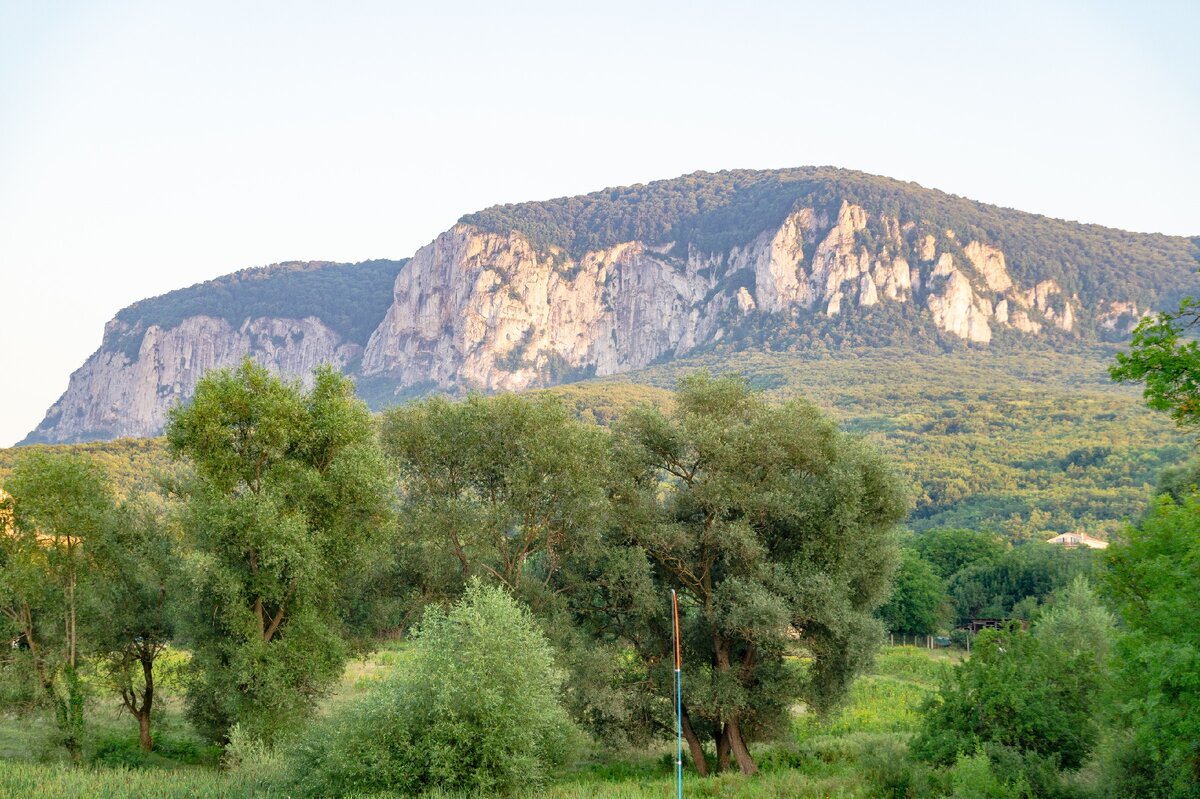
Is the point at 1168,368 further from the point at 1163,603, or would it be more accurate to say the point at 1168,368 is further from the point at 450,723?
the point at 450,723

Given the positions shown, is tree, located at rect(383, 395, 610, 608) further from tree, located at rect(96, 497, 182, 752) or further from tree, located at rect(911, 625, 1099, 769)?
tree, located at rect(911, 625, 1099, 769)

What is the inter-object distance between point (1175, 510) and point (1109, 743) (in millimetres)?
6903

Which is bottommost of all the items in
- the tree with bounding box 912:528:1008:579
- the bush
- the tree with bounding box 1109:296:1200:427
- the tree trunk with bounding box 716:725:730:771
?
the tree with bounding box 912:528:1008:579

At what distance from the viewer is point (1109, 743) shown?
70.4 ft

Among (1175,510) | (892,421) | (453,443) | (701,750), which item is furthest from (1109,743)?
(892,421)

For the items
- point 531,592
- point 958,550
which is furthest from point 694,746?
point 958,550

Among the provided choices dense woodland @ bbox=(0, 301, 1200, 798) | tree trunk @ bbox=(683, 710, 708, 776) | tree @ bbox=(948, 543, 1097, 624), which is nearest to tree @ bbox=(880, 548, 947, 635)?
tree @ bbox=(948, 543, 1097, 624)

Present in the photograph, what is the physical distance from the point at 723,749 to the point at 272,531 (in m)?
15.8

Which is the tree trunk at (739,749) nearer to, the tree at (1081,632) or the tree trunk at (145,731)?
the tree at (1081,632)

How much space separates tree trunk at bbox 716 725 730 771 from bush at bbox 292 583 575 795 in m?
9.49

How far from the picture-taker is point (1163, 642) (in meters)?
15.5

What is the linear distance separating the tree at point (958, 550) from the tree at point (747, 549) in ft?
214

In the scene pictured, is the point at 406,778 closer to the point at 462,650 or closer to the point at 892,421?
the point at 462,650

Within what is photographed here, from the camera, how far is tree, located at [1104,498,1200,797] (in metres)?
15.3
